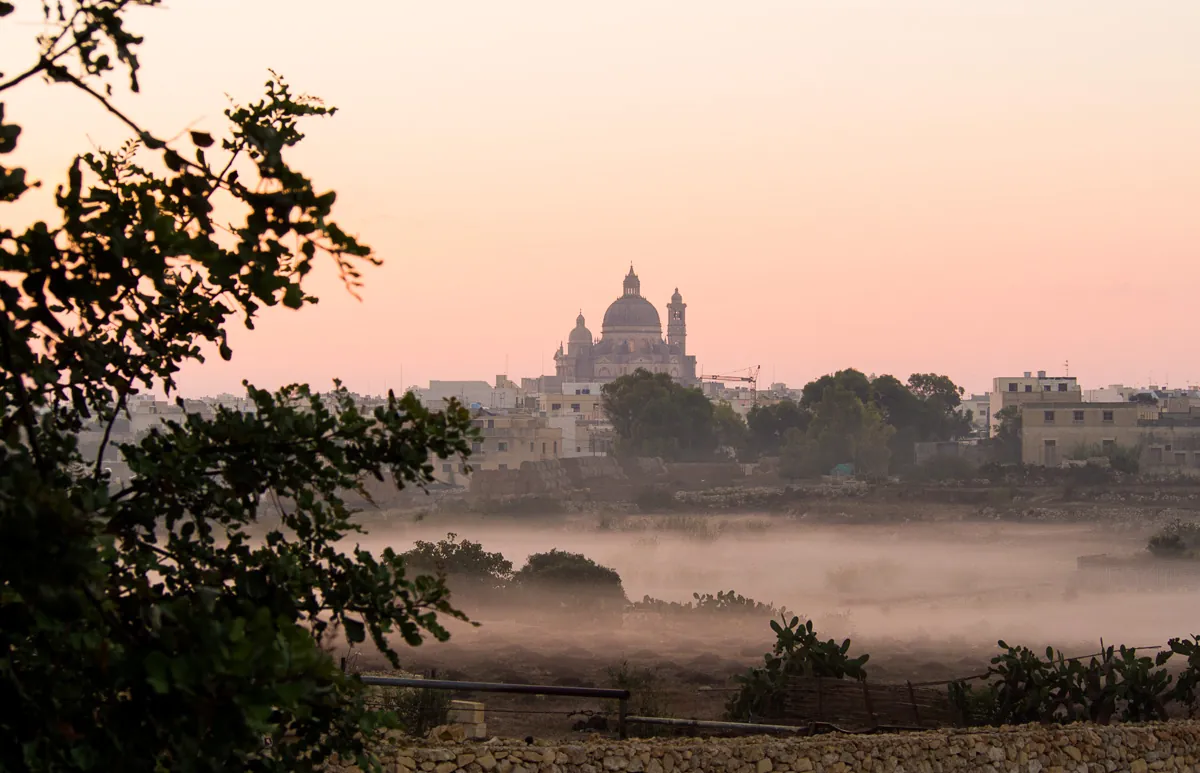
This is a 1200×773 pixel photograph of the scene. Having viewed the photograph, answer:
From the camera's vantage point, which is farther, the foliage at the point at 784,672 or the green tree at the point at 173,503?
the foliage at the point at 784,672

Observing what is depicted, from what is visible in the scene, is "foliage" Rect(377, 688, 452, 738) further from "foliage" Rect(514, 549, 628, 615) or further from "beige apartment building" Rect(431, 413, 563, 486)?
"beige apartment building" Rect(431, 413, 563, 486)

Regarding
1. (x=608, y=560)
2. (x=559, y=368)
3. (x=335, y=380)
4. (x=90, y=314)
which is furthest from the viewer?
(x=559, y=368)

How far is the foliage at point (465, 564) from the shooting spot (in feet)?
130

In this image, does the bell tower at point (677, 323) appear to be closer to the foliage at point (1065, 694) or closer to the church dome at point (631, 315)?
the church dome at point (631, 315)

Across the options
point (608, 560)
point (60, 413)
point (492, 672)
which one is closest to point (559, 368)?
point (608, 560)

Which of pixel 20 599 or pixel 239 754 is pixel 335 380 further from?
pixel 20 599

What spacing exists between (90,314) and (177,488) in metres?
0.61

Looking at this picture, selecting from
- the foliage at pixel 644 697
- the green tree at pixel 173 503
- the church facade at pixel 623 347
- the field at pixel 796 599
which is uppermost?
the church facade at pixel 623 347

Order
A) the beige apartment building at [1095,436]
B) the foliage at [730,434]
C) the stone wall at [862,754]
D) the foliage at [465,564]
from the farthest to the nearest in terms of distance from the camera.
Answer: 1. the foliage at [730,434]
2. the beige apartment building at [1095,436]
3. the foliage at [465,564]
4. the stone wall at [862,754]

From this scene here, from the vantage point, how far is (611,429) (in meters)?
111

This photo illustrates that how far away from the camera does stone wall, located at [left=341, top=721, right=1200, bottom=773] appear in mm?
10398

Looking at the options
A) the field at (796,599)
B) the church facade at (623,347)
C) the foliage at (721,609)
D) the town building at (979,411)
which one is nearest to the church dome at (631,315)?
the church facade at (623,347)

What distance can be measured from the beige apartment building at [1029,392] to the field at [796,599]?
771 inches

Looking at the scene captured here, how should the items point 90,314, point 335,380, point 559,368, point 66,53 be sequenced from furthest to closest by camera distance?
point 559,368
point 335,380
point 90,314
point 66,53
